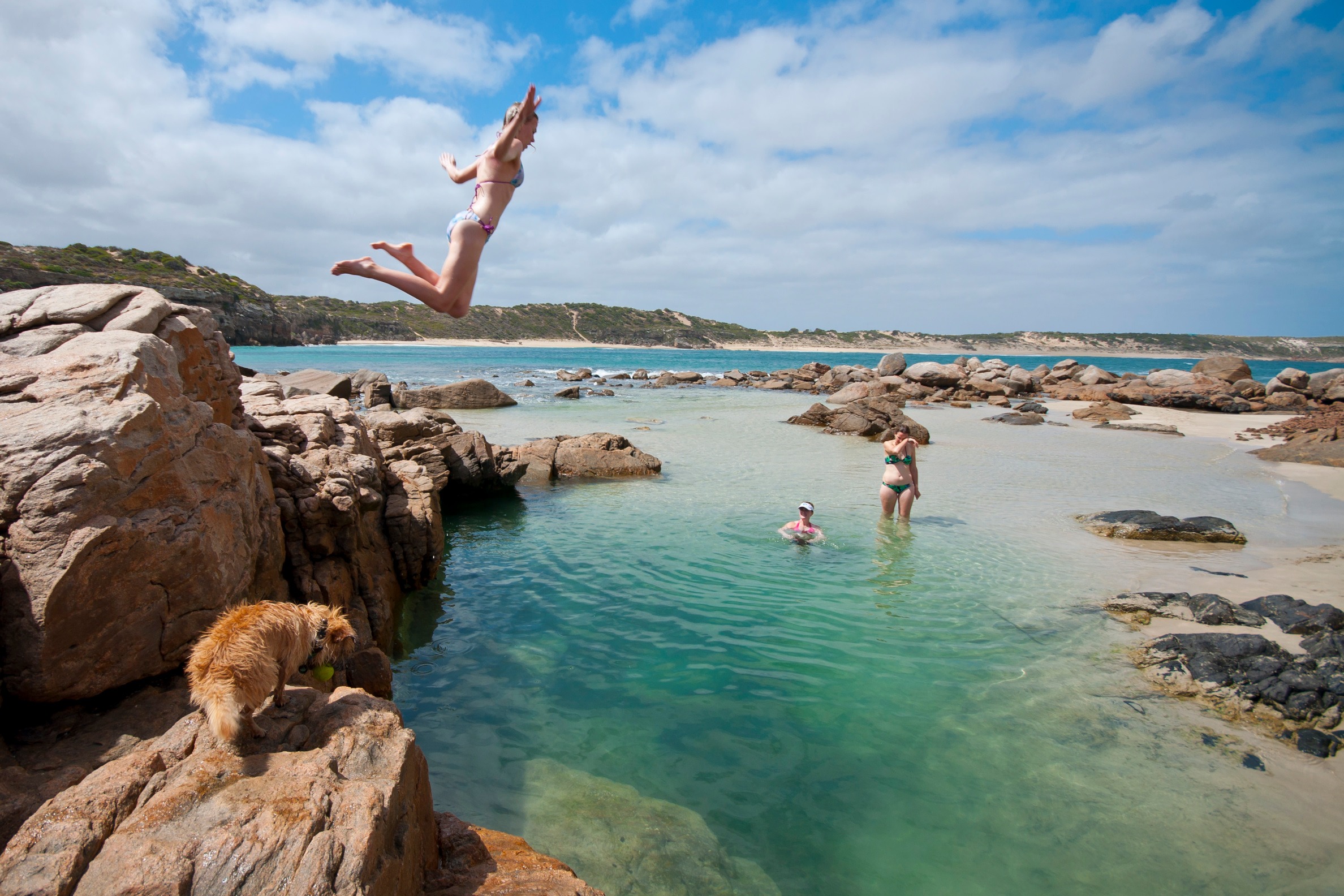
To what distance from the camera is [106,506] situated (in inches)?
132

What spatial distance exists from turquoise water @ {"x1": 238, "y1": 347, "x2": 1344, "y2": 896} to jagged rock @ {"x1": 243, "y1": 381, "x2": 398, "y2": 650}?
2.36 feet

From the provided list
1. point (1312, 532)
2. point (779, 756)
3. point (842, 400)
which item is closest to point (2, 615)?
point (779, 756)

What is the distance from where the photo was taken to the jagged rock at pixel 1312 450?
58.5 feet

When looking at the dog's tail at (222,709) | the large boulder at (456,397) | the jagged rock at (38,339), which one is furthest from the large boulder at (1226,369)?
the jagged rock at (38,339)

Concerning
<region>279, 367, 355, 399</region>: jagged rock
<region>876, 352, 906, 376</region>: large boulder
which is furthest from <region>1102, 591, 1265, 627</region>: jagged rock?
<region>876, 352, 906, 376</region>: large boulder

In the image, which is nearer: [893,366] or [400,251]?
[400,251]

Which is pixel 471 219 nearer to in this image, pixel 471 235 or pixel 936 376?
pixel 471 235

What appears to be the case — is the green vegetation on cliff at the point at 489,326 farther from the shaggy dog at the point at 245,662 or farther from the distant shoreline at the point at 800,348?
the shaggy dog at the point at 245,662

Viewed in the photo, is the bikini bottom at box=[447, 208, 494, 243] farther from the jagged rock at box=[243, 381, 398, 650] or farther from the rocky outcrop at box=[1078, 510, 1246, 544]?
the rocky outcrop at box=[1078, 510, 1246, 544]

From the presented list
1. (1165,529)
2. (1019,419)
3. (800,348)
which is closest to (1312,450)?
(1019,419)

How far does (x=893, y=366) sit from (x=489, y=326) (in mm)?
79318

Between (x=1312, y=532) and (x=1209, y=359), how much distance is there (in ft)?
119

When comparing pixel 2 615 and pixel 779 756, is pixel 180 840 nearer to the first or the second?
pixel 2 615

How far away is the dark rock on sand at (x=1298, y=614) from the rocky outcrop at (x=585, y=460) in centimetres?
1047
